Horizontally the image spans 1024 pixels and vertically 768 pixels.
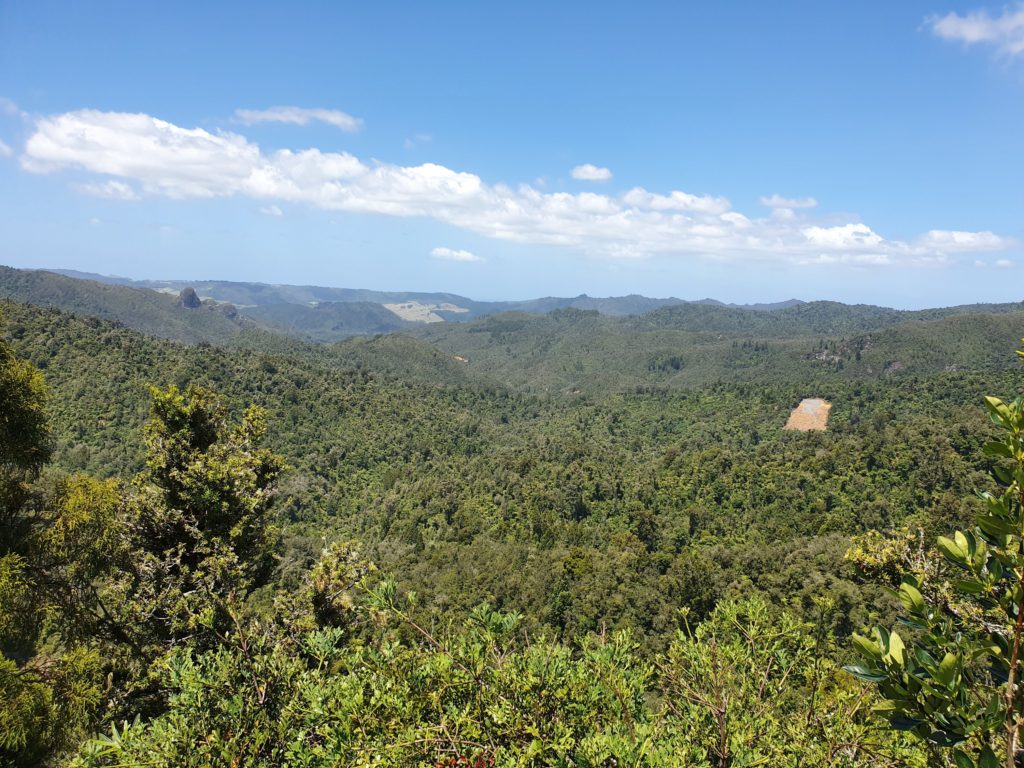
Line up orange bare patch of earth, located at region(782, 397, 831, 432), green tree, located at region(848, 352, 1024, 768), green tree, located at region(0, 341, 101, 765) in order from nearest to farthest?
green tree, located at region(848, 352, 1024, 768) → green tree, located at region(0, 341, 101, 765) → orange bare patch of earth, located at region(782, 397, 831, 432)

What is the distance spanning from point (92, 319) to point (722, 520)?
122212 mm

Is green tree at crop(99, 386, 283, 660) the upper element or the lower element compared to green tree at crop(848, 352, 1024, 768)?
lower

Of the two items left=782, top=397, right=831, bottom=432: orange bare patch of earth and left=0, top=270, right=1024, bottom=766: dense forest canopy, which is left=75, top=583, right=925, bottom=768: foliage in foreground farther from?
left=782, top=397, right=831, bottom=432: orange bare patch of earth

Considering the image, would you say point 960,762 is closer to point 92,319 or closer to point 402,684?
point 402,684

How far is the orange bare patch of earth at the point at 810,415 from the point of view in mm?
A: 112375

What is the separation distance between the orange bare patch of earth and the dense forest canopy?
3.60m

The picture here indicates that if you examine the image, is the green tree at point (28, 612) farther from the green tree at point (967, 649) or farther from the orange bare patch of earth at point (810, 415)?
the orange bare patch of earth at point (810, 415)

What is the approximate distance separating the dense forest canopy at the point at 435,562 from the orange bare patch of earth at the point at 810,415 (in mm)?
3605

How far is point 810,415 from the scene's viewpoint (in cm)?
11750

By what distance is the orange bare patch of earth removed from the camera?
112 metres

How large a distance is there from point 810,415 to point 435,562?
321ft

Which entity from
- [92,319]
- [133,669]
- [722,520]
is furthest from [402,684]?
[92,319]

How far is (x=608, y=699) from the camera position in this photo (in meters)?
6.28

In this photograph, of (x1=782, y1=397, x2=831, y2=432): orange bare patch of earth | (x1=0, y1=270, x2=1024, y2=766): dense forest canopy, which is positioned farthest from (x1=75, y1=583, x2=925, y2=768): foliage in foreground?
(x1=782, y1=397, x2=831, y2=432): orange bare patch of earth
